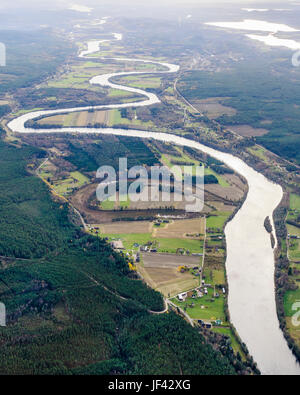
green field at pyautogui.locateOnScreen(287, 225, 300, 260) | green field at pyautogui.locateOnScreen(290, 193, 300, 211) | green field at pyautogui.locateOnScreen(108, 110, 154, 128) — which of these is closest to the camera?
green field at pyautogui.locateOnScreen(287, 225, 300, 260)

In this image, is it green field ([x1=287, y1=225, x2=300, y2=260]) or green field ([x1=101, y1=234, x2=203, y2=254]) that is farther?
green field ([x1=101, y1=234, x2=203, y2=254])

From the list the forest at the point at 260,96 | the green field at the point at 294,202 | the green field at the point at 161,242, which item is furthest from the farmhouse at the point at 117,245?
the forest at the point at 260,96

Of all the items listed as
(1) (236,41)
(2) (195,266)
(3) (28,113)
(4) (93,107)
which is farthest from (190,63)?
(2) (195,266)

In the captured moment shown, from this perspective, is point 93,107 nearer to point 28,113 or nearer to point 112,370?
point 28,113

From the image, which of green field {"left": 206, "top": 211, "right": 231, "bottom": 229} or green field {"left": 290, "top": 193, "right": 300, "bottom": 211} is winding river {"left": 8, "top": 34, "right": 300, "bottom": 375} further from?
green field {"left": 290, "top": 193, "right": 300, "bottom": 211}

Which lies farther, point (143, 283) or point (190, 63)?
point (190, 63)

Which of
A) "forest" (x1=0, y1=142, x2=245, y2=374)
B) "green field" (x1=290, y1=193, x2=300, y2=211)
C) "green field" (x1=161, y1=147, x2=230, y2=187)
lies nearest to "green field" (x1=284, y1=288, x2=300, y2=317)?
"forest" (x1=0, y1=142, x2=245, y2=374)

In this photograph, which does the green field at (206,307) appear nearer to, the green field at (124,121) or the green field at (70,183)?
the green field at (70,183)

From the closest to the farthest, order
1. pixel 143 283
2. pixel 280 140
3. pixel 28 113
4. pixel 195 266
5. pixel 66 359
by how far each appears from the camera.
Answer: pixel 66 359 < pixel 143 283 < pixel 195 266 < pixel 280 140 < pixel 28 113

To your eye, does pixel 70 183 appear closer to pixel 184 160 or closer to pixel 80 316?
pixel 184 160

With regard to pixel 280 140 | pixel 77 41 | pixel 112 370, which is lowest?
pixel 112 370

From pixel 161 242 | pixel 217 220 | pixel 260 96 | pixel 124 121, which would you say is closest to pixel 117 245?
pixel 161 242
